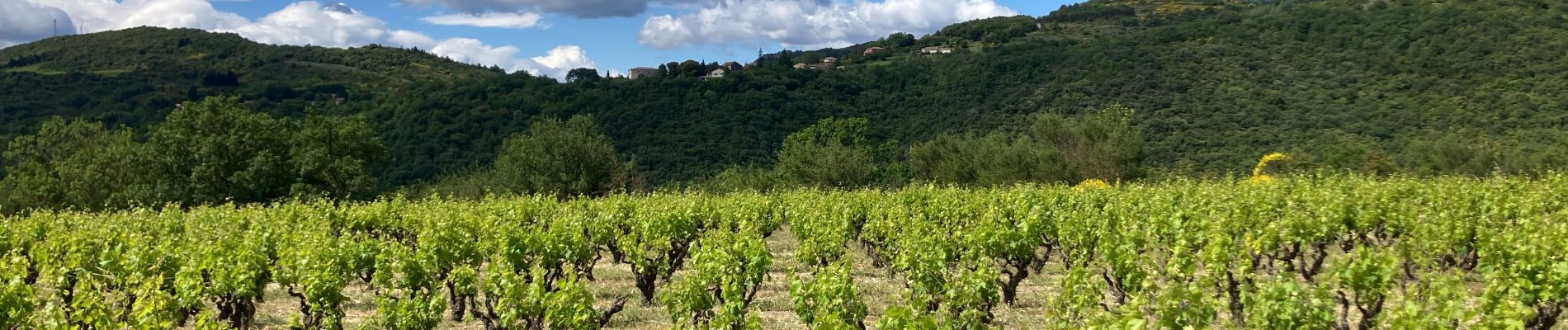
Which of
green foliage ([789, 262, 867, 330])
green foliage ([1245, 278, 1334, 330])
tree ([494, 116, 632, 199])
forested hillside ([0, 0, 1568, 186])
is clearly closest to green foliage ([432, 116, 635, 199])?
tree ([494, 116, 632, 199])

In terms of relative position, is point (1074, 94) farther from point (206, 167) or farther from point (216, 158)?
point (206, 167)

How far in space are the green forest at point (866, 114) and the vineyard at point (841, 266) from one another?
12.9m

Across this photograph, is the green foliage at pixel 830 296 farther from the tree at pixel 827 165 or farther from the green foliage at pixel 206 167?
the tree at pixel 827 165

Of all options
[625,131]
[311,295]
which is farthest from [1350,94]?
[311,295]

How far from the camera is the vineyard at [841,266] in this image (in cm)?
714

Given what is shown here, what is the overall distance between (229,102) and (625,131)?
32.9 meters

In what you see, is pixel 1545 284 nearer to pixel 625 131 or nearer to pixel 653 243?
pixel 653 243

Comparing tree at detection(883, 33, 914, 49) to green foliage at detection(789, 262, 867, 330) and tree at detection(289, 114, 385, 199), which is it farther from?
green foliage at detection(789, 262, 867, 330)

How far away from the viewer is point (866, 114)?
246 feet

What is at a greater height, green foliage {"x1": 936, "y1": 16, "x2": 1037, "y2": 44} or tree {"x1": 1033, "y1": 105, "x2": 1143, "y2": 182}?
green foliage {"x1": 936, "y1": 16, "x2": 1037, "y2": 44}

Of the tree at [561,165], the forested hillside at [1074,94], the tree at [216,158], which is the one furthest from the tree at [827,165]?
the tree at [216,158]

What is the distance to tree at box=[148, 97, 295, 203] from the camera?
32094 millimetres

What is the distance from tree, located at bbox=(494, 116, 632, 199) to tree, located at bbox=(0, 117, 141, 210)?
13.0m

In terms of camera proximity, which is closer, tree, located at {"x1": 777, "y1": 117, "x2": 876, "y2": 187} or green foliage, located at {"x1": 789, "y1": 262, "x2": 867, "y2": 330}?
green foliage, located at {"x1": 789, "y1": 262, "x2": 867, "y2": 330}
